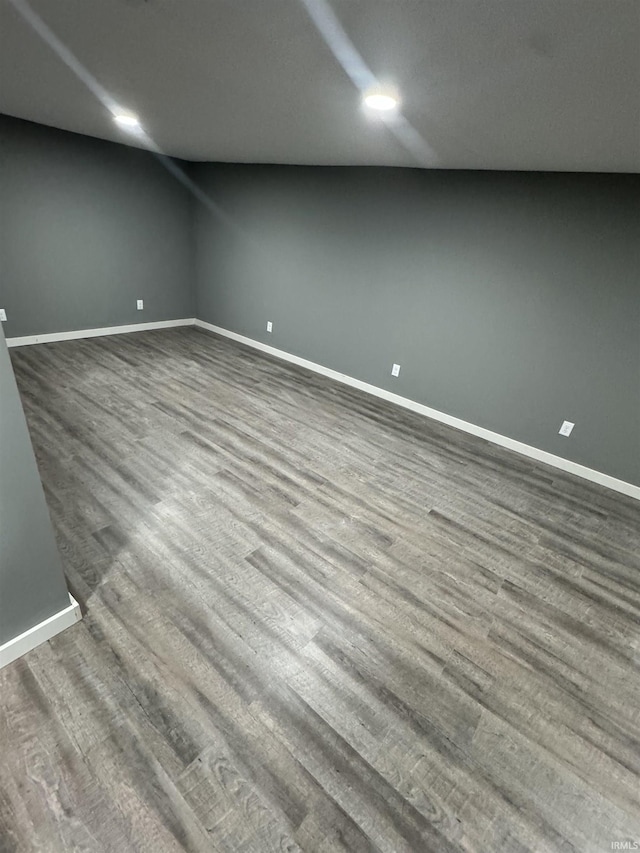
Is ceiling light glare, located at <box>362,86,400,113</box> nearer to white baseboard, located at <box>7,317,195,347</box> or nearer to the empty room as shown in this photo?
the empty room

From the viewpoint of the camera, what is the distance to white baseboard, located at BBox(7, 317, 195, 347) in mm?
4293

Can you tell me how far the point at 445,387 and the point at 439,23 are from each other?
282cm

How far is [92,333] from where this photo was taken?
480 cm

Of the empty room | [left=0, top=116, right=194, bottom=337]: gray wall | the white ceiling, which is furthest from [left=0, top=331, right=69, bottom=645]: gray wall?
[left=0, top=116, right=194, bottom=337]: gray wall

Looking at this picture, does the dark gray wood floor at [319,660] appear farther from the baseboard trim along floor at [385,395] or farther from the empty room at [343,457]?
the baseboard trim along floor at [385,395]

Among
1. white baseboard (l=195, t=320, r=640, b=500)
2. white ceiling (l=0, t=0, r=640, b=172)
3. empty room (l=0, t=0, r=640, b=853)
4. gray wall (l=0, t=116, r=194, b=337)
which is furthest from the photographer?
gray wall (l=0, t=116, r=194, b=337)

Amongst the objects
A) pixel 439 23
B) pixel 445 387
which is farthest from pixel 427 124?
pixel 445 387

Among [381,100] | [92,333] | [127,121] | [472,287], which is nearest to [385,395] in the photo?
[472,287]

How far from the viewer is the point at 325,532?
2172 mm

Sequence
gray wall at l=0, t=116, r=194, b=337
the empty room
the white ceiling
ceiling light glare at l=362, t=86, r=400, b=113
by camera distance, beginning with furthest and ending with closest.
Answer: gray wall at l=0, t=116, r=194, b=337 → ceiling light glare at l=362, t=86, r=400, b=113 → the empty room → the white ceiling

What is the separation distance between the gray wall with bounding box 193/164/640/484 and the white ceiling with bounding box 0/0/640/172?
45 cm

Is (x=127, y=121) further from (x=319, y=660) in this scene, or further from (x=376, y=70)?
(x=319, y=660)

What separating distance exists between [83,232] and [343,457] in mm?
4081

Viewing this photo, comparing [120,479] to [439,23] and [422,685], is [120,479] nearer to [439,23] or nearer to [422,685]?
[422,685]
